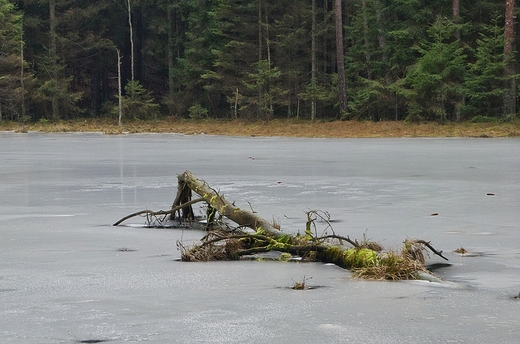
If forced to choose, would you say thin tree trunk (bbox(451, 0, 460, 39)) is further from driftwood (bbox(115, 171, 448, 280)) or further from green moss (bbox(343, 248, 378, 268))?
A: green moss (bbox(343, 248, 378, 268))

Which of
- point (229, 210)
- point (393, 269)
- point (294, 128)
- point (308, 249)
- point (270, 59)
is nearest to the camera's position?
point (393, 269)

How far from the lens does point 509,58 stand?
40.3 meters

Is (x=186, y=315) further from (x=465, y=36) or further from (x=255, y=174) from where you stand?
(x=465, y=36)

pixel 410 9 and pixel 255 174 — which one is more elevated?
pixel 410 9

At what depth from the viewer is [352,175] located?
16766 mm

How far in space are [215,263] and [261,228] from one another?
735 mm

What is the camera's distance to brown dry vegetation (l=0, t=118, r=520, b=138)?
124 ft

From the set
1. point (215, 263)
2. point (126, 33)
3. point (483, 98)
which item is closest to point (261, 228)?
point (215, 263)

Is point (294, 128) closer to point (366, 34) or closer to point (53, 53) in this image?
point (366, 34)

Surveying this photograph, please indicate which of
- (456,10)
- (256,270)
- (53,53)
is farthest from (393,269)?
(53,53)

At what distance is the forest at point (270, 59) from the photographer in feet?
137

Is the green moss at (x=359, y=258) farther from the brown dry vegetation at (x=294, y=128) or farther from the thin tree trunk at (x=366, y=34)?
the thin tree trunk at (x=366, y=34)

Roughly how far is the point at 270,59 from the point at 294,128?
1390cm

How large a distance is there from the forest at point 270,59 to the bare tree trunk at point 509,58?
0.20 ft
